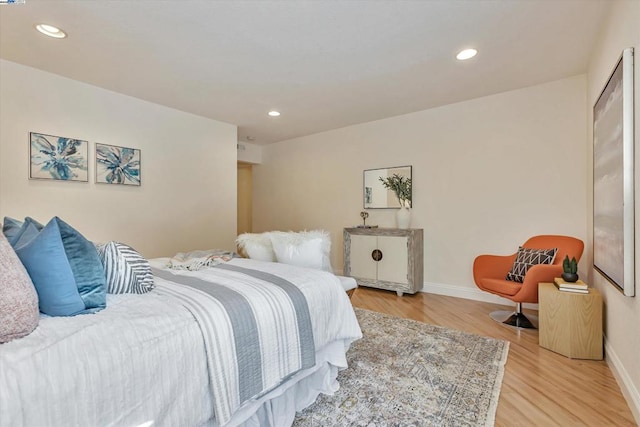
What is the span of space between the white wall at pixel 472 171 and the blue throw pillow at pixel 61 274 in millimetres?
3782

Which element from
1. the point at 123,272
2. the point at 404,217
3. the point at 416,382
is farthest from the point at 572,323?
the point at 123,272

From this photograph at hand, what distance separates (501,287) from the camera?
2.81 meters

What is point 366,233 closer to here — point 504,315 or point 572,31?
point 504,315

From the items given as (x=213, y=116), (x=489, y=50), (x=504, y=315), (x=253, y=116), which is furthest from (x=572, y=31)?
(x=213, y=116)

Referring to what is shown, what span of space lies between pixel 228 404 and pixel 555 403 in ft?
6.00

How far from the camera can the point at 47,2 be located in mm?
1999

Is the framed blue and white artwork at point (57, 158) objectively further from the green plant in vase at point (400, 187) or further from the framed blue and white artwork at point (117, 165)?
the green plant in vase at point (400, 187)

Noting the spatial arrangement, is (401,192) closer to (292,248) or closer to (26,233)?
(292,248)

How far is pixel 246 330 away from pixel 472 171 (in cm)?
353

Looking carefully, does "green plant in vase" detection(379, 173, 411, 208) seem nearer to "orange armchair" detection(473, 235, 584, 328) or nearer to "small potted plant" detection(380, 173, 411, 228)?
"small potted plant" detection(380, 173, 411, 228)

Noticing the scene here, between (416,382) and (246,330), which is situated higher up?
(246,330)

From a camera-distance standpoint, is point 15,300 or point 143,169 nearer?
point 15,300

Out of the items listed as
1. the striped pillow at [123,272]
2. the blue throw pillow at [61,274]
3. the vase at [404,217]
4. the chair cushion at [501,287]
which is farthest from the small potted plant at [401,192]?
the blue throw pillow at [61,274]

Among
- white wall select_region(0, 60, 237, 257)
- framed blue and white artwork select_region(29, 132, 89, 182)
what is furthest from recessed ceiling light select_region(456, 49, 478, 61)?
framed blue and white artwork select_region(29, 132, 89, 182)
